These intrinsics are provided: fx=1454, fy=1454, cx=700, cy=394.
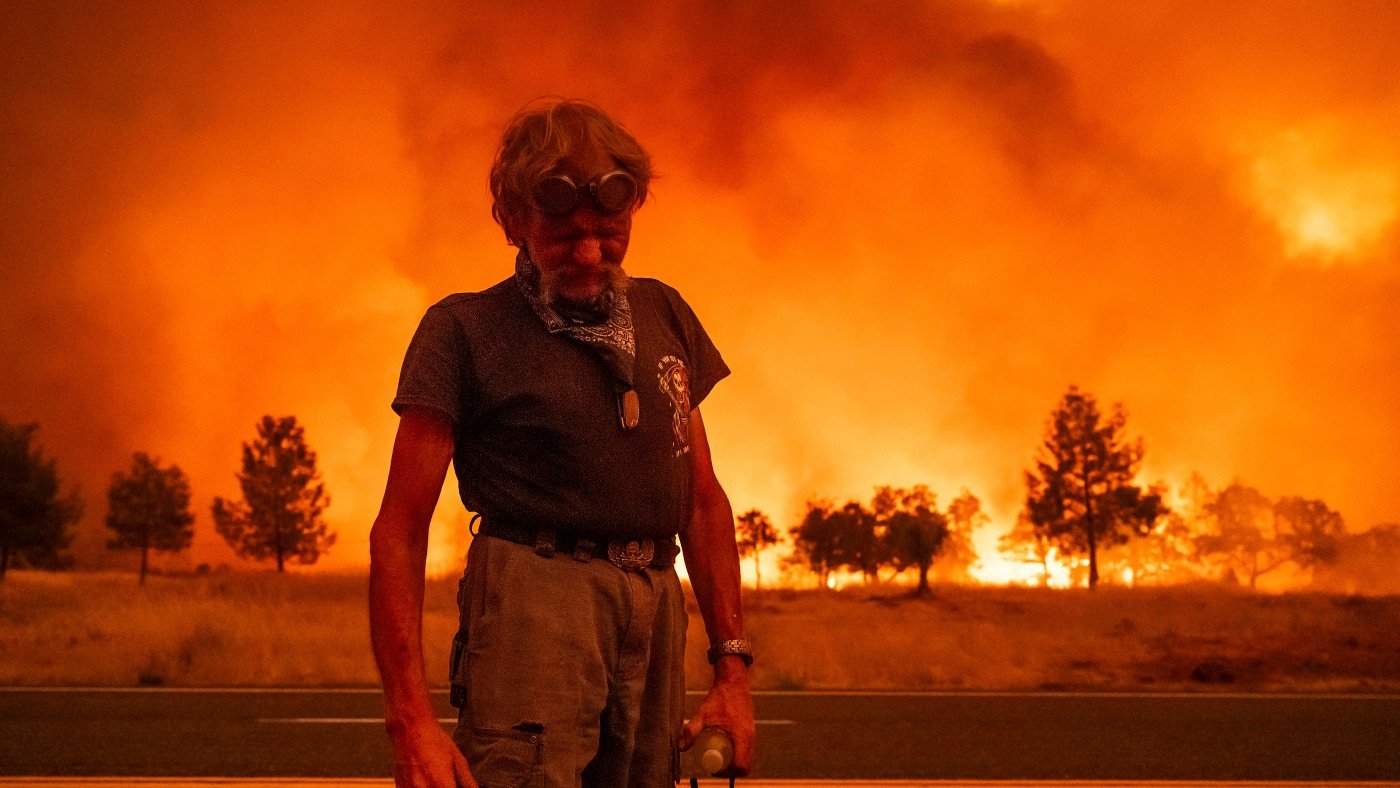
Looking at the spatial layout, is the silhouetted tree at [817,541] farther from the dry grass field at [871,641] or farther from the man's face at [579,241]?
the man's face at [579,241]

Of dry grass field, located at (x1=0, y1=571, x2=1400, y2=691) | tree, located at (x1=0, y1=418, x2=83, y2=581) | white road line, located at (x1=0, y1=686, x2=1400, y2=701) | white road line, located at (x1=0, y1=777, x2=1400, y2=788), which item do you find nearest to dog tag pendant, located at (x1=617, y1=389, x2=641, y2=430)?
white road line, located at (x1=0, y1=777, x2=1400, y2=788)

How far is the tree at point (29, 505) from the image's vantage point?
40344mm

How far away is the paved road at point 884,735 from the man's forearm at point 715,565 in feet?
16.6

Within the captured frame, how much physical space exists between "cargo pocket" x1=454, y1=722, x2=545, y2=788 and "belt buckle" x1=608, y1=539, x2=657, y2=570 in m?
0.30

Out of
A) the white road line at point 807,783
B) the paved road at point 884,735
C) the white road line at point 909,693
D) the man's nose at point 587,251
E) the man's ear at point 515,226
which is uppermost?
the man's ear at point 515,226

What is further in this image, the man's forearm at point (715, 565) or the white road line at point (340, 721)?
the white road line at point (340, 721)

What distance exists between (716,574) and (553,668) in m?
0.60

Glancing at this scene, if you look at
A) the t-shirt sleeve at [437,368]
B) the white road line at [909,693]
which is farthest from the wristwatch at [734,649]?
the white road line at [909,693]

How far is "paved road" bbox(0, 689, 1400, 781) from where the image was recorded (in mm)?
8008

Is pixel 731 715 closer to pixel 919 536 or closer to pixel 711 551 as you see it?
pixel 711 551

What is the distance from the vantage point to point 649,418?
8.10ft

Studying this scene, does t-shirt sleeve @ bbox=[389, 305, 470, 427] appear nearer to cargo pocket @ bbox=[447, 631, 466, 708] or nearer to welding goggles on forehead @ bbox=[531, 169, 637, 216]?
welding goggles on forehead @ bbox=[531, 169, 637, 216]

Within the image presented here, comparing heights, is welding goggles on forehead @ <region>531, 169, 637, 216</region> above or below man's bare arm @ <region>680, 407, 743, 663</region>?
above

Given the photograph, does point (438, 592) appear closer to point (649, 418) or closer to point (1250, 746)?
point (1250, 746)
